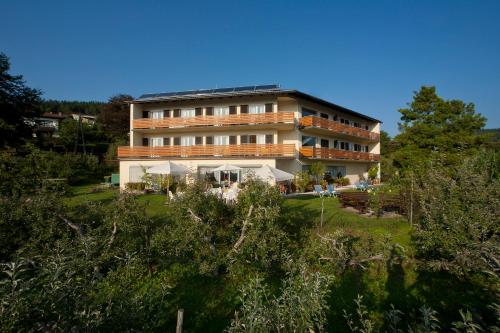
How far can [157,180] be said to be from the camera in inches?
938

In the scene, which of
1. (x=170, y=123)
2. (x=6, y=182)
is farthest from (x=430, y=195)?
(x=170, y=123)

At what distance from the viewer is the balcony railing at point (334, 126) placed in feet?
89.5

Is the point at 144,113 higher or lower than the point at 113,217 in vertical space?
higher


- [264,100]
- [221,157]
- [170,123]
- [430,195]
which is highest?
[264,100]

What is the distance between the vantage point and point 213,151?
27297 mm

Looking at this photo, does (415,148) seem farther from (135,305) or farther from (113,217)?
(135,305)

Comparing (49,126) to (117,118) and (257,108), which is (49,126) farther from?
(257,108)

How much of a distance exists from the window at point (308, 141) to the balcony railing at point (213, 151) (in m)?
3.92

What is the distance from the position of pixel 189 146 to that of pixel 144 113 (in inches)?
330

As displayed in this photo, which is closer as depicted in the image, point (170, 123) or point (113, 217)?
point (113, 217)

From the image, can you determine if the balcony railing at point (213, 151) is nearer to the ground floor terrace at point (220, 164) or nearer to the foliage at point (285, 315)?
the ground floor terrace at point (220, 164)

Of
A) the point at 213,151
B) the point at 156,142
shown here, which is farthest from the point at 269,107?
the point at 156,142

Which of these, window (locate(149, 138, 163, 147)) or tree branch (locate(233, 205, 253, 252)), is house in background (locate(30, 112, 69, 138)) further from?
tree branch (locate(233, 205, 253, 252))

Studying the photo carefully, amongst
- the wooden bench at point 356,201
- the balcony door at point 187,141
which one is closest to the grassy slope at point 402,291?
the wooden bench at point 356,201
